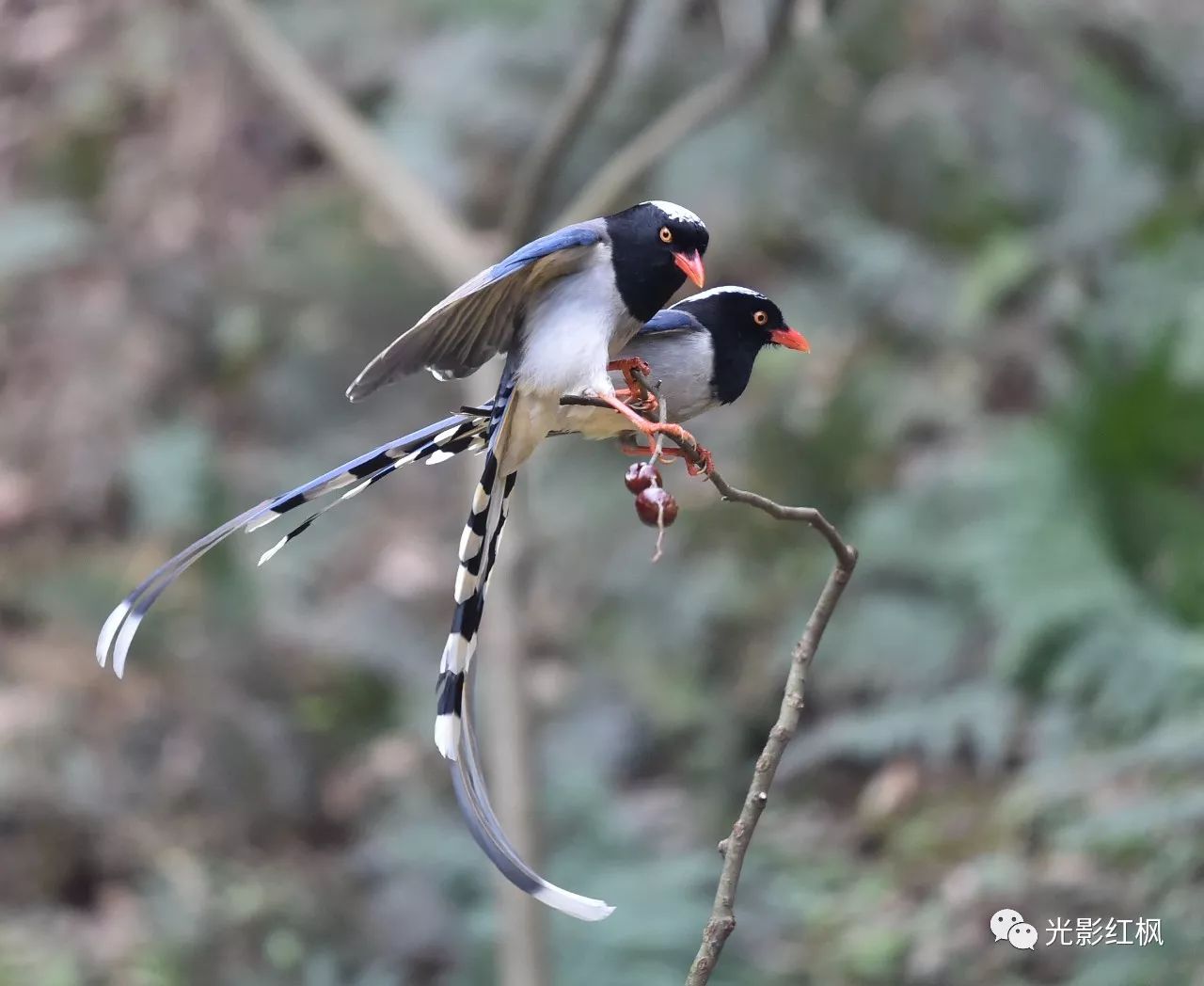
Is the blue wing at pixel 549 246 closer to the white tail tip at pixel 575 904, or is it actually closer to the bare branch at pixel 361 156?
the white tail tip at pixel 575 904

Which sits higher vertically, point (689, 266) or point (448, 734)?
point (689, 266)

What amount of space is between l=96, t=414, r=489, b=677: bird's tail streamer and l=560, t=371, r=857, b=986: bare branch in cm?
18

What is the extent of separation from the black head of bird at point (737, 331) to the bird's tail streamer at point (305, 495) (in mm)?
264

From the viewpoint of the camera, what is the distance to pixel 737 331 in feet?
5.22

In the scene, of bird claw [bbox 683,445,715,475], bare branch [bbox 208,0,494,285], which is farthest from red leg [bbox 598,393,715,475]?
bare branch [bbox 208,0,494,285]

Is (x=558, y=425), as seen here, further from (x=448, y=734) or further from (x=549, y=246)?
(x=448, y=734)

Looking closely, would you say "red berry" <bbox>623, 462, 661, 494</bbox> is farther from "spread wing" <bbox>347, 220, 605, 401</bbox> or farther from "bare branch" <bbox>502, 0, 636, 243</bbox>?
"bare branch" <bbox>502, 0, 636, 243</bbox>

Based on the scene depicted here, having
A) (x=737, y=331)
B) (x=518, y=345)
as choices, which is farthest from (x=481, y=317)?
(x=737, y=331)

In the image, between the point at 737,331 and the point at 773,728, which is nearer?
the point at 773,728

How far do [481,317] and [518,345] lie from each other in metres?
0.05

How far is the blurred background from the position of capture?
3688 millimetres

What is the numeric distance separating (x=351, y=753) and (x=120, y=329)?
2932 millimetres

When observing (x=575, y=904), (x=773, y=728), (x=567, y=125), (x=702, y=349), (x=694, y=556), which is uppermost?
(x=694, y=556)

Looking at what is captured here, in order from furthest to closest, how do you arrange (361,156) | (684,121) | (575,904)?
(361,156) → (684,121) → (575,904)
